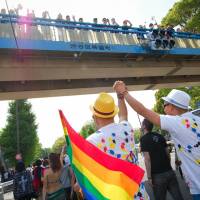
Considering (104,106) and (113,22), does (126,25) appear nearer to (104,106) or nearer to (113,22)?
(113,22)

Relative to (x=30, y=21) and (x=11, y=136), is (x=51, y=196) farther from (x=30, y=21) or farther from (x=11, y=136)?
(x=11, y=136)

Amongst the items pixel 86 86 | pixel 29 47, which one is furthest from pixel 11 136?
pixel 29 47

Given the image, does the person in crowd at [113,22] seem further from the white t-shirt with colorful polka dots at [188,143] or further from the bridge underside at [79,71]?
the white t-shirt with colorful polka dots at [188,143]

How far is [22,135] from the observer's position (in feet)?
203

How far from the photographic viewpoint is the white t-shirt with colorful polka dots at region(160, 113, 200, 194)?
135 inches

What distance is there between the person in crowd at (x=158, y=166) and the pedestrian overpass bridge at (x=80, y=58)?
1129 cm

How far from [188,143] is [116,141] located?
0.71 metres

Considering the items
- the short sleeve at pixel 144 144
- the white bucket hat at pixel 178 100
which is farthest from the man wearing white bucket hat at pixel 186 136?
the short sleeve at pixel 144 144

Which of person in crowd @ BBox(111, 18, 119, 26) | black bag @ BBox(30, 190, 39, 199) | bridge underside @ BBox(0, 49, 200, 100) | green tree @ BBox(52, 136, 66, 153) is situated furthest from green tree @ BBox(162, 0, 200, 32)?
black bag @ BBox(30, 190, 39, 199)

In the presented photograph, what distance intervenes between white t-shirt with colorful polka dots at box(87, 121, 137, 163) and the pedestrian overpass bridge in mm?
13315

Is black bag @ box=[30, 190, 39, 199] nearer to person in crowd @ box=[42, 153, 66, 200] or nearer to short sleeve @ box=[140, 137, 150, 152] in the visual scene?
person in crowd @ box=[42, 153, 66, 200]

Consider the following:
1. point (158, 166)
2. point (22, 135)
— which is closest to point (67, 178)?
point (158, 166)

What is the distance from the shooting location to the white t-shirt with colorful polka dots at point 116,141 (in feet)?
10.2

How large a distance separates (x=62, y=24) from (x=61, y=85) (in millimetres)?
4815
